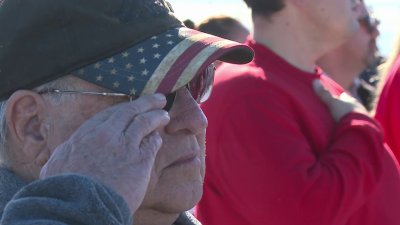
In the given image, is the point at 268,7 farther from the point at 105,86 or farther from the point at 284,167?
the point at 105,86

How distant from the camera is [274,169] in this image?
2.55 metres

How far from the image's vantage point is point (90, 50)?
162 centimetres

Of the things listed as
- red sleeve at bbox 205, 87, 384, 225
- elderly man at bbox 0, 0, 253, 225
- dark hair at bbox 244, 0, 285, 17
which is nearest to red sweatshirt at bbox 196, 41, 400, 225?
red sleeve at bbox 205, 87, 384, 225

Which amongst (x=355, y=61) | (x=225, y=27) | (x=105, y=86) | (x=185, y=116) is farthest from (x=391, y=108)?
(x=225, y=27)

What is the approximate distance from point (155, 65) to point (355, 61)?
3.48 meters

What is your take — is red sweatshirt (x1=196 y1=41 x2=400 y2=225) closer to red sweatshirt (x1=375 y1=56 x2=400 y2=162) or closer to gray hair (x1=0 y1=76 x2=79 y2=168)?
red sweatshirt (x1=375 y1=56 x2=400 y2=162)

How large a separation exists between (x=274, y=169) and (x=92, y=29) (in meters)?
1.10

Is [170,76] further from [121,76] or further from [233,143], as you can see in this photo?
[233,143]

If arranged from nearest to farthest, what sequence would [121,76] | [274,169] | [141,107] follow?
1. [141,107]
2. [121,76]
3. [274,169]

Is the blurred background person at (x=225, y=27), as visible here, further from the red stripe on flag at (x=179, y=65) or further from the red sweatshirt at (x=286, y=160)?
the red stripe on flag at (x=179, y=65)

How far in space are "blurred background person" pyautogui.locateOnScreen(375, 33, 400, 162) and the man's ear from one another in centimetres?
196

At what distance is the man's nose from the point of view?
168 centimetres

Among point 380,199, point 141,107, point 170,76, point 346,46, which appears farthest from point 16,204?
point 346,46

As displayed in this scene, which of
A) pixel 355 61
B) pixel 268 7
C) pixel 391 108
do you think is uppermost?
pixel 268 7
